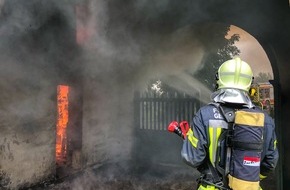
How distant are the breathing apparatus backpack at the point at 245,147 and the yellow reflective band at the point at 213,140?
73 mm

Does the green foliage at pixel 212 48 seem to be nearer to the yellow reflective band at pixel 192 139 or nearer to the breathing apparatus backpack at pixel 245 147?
the yellow reflective band at pixel 192 139

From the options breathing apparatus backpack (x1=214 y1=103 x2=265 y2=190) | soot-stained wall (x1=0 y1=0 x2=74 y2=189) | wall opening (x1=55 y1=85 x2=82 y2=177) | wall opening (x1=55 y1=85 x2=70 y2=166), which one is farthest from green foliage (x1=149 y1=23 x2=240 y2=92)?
breathing apparatus backpack (x1=214 y1=103 x2=265 y2=190)

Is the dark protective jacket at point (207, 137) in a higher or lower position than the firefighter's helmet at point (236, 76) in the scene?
lower

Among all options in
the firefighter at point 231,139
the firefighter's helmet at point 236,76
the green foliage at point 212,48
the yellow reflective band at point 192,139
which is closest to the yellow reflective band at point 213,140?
the firefighter at point 231,139

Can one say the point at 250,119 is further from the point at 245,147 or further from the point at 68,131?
the point at 68,131

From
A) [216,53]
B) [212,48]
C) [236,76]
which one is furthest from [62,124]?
[216,53]

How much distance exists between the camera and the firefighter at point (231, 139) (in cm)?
229

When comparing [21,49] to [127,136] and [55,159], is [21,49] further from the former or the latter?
[127,136]

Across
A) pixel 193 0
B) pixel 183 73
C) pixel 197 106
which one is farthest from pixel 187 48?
pixel 193 0

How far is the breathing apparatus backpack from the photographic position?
227 cm

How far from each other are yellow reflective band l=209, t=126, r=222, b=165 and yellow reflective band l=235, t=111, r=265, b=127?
0.67 ft

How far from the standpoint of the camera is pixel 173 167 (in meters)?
7.66

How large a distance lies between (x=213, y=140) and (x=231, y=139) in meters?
0.15

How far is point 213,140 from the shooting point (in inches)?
96.2
